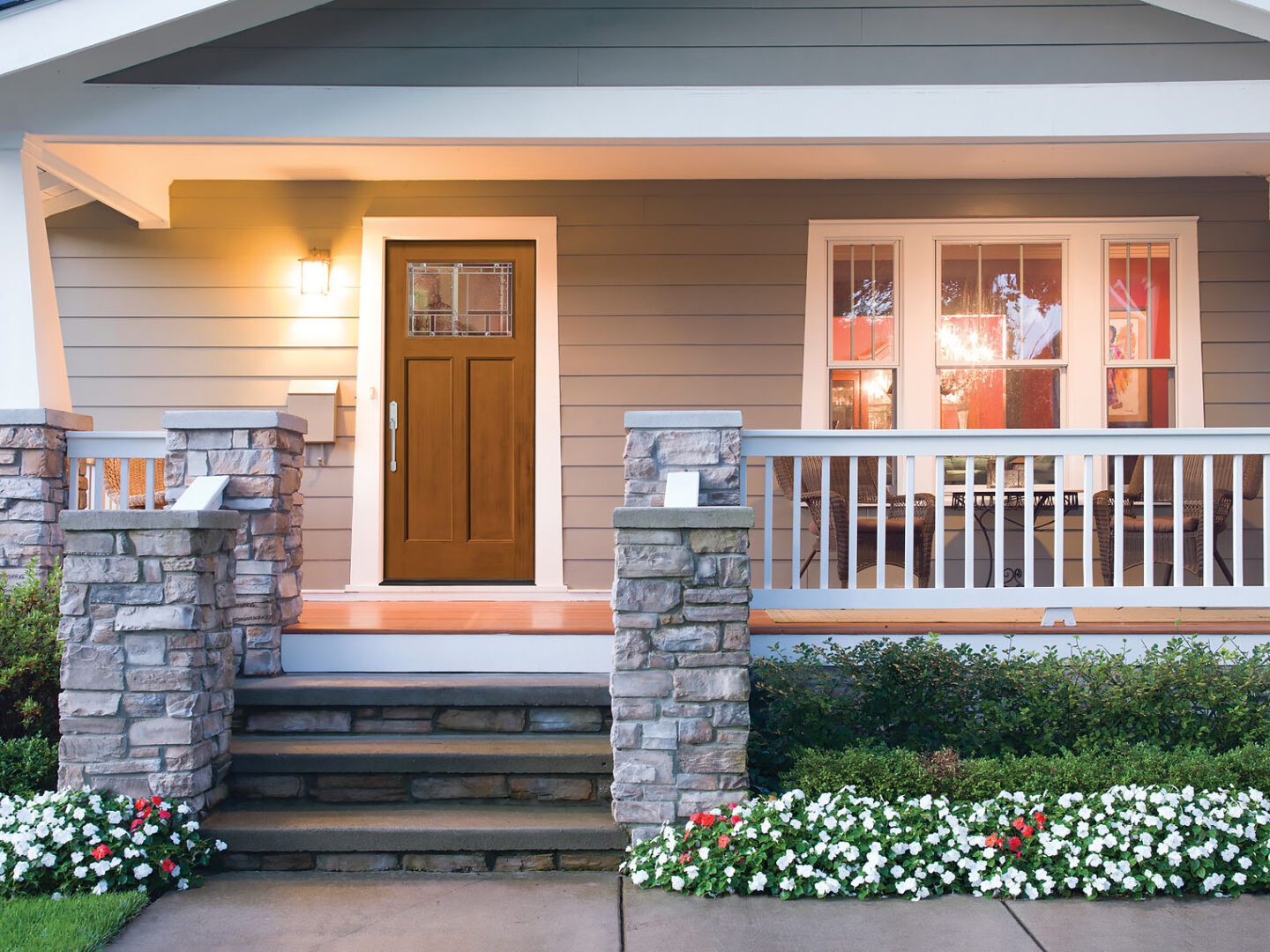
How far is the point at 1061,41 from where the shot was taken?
4527 millimetres

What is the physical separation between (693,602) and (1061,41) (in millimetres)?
3101

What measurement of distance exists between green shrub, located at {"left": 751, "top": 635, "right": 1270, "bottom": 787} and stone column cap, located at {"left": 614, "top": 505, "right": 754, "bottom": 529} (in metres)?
0.74

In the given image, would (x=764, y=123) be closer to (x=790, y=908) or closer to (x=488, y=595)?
(x=488, y=595)

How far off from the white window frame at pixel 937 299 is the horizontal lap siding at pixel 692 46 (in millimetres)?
1270

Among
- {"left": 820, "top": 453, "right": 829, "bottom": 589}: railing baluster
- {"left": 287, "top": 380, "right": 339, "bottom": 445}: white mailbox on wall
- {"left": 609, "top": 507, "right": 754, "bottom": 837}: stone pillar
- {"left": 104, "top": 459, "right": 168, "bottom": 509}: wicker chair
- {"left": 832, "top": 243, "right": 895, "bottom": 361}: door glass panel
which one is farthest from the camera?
{"left": 832, "top": 243, "right": 895, "bottom": 361}: door glass panel

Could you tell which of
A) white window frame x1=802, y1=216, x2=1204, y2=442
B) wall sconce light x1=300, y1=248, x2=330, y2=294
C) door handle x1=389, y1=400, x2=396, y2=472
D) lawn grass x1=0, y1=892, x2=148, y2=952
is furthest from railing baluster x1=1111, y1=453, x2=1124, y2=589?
wall sconce light x1=300, y1=248, x2=330, y2=294

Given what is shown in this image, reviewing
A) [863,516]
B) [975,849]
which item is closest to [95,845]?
[975,849]

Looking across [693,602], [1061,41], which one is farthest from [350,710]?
[1061,41]

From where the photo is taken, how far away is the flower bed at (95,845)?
3092 millimetres

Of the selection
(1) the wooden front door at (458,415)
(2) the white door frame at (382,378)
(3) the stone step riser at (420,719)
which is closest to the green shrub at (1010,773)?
(3) the stone step riser at (420,719)

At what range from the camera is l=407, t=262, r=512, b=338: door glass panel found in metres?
5.82

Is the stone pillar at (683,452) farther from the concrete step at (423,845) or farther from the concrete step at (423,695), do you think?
the concrete step at (423,845)

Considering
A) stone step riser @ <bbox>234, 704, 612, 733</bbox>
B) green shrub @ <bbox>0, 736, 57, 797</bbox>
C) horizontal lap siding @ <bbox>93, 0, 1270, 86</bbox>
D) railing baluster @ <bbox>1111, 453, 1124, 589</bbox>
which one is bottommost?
green shrub @ <bbox>0, 736, 57, 797</bbox>

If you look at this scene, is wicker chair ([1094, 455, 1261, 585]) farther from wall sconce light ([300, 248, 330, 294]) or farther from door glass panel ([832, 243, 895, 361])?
wall sconce light ([300, 248, 330, 294])
